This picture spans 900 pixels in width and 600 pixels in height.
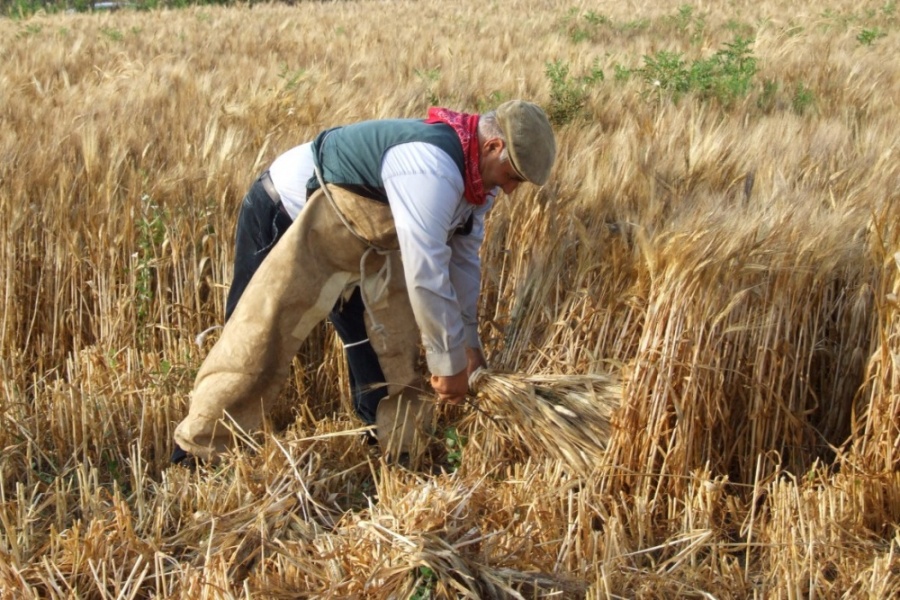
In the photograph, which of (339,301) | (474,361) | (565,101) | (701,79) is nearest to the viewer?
(474,361)

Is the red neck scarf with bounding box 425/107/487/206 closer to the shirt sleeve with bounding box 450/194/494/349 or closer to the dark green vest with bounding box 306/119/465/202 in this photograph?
the dark green vest with bounding box 306/119/465/202

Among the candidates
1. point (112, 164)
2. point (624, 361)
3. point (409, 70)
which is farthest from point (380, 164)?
point (409, 70)

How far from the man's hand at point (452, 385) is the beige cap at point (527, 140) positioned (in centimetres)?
59

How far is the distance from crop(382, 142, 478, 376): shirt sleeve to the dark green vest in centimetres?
4

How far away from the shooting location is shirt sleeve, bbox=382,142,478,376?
2.51 metres

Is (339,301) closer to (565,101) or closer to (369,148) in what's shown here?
(369,148)

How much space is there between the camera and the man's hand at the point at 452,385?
2670 mm

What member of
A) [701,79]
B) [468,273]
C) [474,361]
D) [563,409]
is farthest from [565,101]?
[563,409]

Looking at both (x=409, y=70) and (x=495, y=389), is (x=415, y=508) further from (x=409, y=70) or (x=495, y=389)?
(x=409, y=70)

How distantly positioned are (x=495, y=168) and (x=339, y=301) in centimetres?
75

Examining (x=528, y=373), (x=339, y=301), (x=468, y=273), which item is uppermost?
(x=468, y=273)

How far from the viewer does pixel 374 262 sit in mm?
2932

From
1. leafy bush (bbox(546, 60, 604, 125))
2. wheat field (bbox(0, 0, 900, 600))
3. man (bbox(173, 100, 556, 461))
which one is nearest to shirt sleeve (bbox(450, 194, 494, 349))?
man (bbox(173, 100, 556, 461))

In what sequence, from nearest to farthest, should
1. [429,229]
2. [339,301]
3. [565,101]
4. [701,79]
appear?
[429,229]
[339,301]
[565,101]
[701,79]
